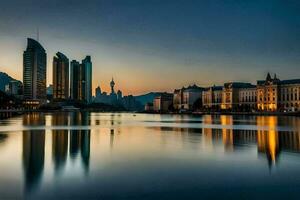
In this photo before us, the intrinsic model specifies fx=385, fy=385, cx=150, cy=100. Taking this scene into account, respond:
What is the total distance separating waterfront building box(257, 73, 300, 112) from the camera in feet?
506

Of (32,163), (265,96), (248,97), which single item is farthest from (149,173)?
(248,97)

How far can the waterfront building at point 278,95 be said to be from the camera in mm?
154375

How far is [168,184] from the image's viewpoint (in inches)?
557

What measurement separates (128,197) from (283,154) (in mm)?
13331

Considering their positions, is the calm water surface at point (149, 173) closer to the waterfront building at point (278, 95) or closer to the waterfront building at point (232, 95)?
the waterfront building at point (278, 95)

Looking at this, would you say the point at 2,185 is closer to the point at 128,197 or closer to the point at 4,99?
the point at 128,197

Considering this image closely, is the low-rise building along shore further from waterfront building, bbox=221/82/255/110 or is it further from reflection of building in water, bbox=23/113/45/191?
reflection of building in water, bbox=23/113/45/191

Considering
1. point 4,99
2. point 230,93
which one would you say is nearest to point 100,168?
point 4,99

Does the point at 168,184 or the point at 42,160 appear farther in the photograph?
the point at 42,160

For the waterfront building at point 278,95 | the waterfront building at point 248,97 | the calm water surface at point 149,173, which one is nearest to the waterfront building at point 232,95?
the waterfront building at point 248,97

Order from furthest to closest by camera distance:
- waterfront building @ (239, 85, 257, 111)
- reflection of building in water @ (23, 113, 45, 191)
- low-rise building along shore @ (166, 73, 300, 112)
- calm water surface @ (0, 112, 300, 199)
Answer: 1. waterfront building @ (239, 85, 257, 111)
2. low-rise building along shore @ (166, 73, 300, 112)
3. reflection of building in water @ (23, 113, 45, 191)
4. calm water surface @ (0, 112, 300, 199)

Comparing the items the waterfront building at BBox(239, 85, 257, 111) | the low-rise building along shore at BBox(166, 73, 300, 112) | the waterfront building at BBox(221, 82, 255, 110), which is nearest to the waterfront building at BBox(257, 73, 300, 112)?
the low-rise building along shore at BBox(166, 73, 300, 112)

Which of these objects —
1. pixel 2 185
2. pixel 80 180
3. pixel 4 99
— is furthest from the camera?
pixel 4 99

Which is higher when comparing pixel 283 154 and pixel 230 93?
pixel 230 93
